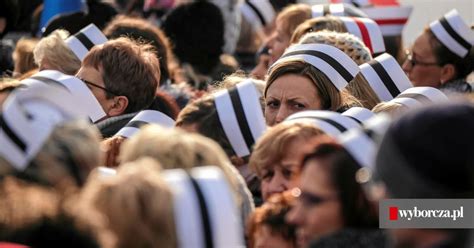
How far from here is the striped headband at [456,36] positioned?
8578 mm

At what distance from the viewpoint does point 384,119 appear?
4.20 meters

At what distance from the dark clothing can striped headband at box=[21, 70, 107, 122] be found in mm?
2663

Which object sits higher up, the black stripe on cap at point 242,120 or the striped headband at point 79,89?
the black stripe on cap at point 242,120

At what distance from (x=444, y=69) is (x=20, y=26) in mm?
5159

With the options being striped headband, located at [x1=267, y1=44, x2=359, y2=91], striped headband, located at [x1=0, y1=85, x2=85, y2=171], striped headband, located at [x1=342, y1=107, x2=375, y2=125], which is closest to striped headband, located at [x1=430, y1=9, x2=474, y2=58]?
striped headband, located at [x1=267, y1=44, x2=359, y2=91]

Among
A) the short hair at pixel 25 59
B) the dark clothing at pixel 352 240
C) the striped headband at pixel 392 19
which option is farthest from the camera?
the striped headband at pixel 392 19

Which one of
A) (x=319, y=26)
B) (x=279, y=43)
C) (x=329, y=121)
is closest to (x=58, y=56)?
(x=319, y=26)

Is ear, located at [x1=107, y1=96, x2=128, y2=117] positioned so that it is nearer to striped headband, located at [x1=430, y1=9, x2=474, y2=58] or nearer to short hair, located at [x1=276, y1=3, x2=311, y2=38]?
short hair, located at [x1=276, y1=3, x2=311, y2=38]

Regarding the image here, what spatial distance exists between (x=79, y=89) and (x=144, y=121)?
425 millimetres

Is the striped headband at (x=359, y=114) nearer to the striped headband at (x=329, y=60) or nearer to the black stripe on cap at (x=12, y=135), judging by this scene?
the striped headband at (x=329, y=60)

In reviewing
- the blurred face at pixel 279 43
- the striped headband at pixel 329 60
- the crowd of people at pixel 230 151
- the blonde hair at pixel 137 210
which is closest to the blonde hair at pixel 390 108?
the crowd of people at pixel 230 151

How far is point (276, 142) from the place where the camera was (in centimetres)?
505

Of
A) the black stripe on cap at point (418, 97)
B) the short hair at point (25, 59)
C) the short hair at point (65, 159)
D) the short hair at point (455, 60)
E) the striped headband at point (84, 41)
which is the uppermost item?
the short hair at point (65, 159)

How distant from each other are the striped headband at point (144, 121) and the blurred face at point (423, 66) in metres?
2.49
